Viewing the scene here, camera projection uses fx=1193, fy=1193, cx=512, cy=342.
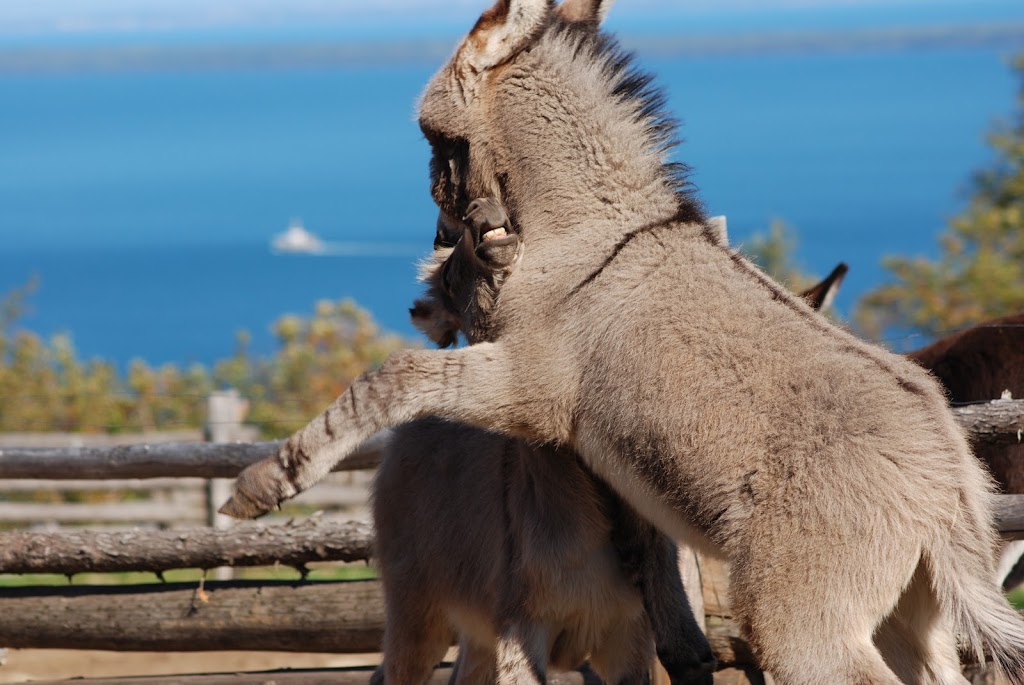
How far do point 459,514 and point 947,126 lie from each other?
6249 inches

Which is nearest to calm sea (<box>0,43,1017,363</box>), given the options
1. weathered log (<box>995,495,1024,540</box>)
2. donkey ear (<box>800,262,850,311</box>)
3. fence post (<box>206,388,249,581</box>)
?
fence post (<box>206,388,249,581</box>)

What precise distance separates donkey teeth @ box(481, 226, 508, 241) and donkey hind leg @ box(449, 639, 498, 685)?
165 cm

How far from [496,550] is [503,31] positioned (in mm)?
1881

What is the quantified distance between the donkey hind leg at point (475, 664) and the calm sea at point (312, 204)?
19.9 m

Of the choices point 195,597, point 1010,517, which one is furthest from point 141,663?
point 1010,517

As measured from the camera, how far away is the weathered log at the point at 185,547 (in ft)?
19.1

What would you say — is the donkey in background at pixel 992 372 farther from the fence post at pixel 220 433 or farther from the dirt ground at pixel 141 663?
the fence post at pixel 220 433

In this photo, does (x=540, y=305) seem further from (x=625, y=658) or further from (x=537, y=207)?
(x=625, y=658)

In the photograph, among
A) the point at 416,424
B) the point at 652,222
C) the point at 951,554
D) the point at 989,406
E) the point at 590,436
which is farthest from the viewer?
the point at 989,406

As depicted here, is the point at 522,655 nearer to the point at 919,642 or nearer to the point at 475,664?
the point at 475,664

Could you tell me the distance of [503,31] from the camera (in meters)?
4.32

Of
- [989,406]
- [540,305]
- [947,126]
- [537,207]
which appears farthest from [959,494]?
[947,126]

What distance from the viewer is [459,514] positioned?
458cm

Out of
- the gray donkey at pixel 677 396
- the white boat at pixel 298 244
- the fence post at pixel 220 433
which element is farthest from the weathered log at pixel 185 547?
the white boat at pixel 298 244
